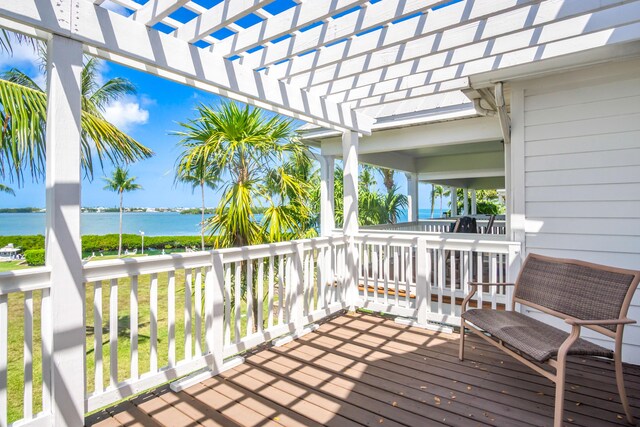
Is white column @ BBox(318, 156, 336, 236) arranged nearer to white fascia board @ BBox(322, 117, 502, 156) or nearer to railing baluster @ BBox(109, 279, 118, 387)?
white fascia board @ BBox(322, 117, 502, 156)

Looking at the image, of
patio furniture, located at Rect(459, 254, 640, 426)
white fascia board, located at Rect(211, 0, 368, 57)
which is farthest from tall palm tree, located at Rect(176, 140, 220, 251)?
patio furniture, located at Rect(459, 254, 640, 426)

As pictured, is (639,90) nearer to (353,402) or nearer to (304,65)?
(304,65)

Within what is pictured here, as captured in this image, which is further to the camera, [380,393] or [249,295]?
[249,295]

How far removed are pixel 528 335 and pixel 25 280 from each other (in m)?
3.07

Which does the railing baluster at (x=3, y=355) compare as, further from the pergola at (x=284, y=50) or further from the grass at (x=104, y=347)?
the grass at (x=104, y=347)

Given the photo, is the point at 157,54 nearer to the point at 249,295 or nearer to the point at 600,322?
the point at 249,295

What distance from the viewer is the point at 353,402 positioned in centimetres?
241

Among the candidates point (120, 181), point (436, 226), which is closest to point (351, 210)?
point (436, 226)

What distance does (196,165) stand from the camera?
15.0 ft

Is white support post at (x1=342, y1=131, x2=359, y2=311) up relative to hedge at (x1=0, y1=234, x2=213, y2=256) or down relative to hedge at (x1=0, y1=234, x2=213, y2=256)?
up

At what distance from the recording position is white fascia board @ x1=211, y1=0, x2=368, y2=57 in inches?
88.2

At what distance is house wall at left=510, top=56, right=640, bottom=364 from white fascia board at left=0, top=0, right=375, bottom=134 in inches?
87.8

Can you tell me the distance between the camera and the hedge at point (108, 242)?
69.0 ft

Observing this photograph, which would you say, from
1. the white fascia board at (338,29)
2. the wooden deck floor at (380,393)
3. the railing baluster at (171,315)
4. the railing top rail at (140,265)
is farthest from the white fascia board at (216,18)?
the wooden deck floor at (380,393)
